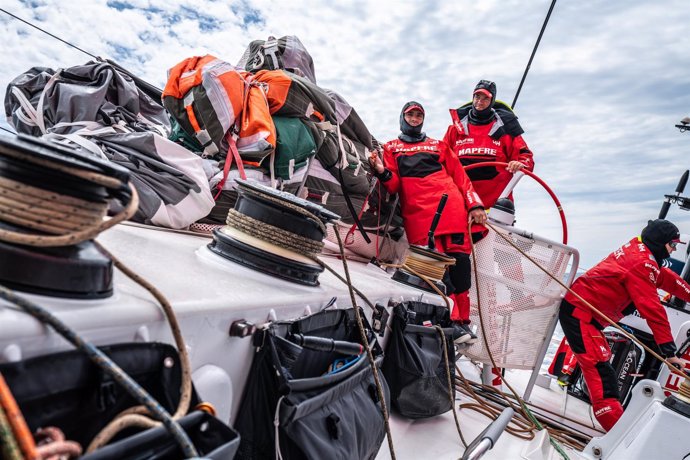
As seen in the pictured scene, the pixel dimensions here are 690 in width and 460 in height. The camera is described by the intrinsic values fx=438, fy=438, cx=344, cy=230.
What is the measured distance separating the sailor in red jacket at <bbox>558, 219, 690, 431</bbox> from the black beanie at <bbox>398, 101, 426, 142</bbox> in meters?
1.67

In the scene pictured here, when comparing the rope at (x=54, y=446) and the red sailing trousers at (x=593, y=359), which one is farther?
the red sailing trousers at (x=593, y=359)

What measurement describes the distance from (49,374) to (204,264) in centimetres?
67

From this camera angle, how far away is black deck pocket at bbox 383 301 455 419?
1.90 m

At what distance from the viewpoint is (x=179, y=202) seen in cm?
165

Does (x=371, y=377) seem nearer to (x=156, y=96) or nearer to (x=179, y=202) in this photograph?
(x=179, y=202)

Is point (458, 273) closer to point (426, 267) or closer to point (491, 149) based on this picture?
point (426, 267)

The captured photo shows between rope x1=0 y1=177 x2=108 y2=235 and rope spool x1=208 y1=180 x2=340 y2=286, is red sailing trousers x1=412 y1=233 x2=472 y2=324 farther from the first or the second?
rope x1=0 y1=177 x2=108 y2=235

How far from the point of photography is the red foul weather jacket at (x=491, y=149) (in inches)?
143

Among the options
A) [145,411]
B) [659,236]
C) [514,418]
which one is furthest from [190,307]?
[659,236]

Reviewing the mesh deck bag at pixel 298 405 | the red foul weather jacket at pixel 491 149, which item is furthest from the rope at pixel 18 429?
the red foul weather jacket at pixel 491 149

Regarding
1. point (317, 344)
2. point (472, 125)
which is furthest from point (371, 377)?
point (472, 125)

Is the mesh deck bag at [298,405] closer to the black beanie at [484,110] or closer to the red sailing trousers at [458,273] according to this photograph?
the red sailing trousers at [458,273]

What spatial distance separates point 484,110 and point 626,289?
6.43ft

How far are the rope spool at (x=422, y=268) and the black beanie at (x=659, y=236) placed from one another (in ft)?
9.00
